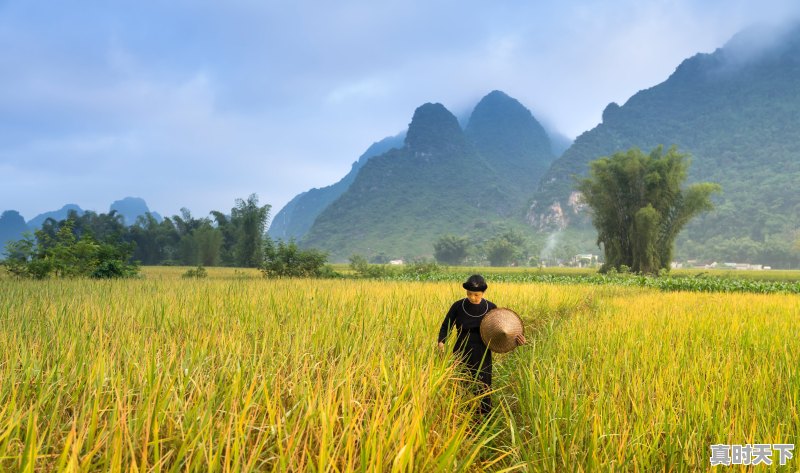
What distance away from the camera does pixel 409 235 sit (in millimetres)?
126500

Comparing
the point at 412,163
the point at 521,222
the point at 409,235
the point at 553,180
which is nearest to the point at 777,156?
the point at 553,180

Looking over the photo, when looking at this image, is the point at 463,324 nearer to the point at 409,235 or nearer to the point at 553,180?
the point at 409,235

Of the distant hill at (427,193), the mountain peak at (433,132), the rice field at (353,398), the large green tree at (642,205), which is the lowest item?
the rice field at (353,398)

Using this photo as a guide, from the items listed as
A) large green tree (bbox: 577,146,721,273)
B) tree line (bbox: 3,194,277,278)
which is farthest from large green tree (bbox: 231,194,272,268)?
large green tree (bbox: 577,146,721,273)

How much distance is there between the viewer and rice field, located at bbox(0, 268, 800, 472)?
1.79m

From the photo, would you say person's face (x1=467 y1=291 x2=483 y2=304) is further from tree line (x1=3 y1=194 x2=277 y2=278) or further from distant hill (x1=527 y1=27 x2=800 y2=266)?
distant hill (x1=527 y1=27 x2=800 y2=266)

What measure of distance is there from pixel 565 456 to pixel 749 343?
439 centimetres

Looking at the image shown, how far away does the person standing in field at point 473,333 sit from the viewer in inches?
153

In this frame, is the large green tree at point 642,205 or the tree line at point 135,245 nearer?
the tree line at point 135,245

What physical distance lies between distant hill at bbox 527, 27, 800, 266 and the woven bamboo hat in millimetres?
88022

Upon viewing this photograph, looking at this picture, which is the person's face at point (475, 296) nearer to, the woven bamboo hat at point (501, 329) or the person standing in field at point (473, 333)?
the person standing in field at point (473, 333)

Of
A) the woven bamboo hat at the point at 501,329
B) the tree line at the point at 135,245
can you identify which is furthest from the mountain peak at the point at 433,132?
the woven bamboo hat at the point at 501,329

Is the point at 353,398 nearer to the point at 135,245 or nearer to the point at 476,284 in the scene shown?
the point at 476,284

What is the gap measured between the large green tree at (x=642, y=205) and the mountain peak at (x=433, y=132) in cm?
14883
